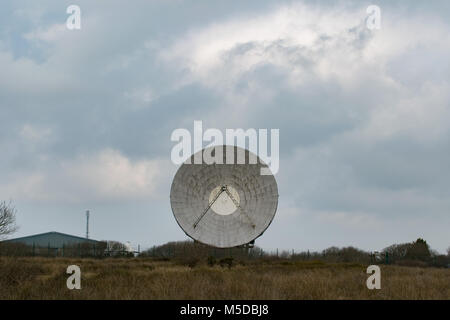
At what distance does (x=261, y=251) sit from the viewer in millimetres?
62938

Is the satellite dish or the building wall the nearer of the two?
the satellite dish

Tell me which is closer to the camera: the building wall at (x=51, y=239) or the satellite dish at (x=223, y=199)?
the satellite dish at (x=223, y=199)

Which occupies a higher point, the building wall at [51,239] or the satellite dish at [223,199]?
the satellite dish at [223,199]

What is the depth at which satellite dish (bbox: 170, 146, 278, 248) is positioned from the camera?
41312 millimetres

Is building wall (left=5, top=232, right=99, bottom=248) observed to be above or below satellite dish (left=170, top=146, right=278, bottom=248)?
below

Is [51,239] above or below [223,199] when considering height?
below

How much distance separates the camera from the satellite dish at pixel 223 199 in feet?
136

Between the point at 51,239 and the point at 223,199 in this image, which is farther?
the point at 51,239

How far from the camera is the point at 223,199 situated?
42.1m

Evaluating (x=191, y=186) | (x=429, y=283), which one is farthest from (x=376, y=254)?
(x=429, y=283)
